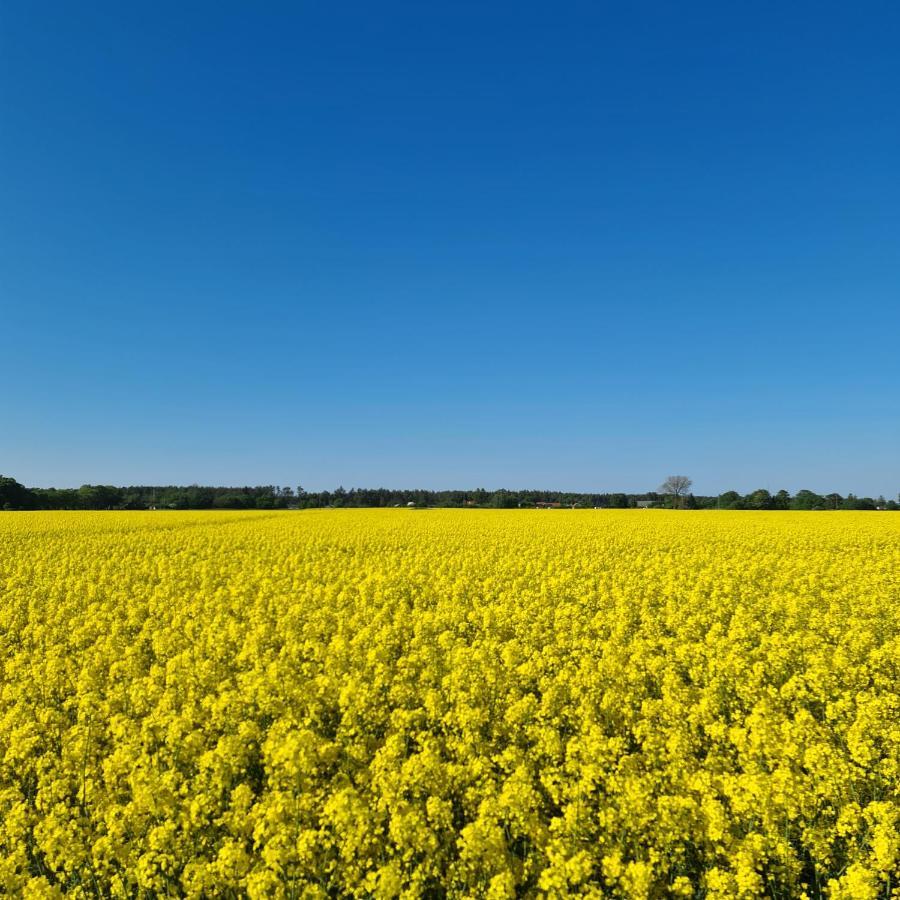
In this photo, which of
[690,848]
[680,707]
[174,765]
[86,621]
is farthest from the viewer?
[86,621]

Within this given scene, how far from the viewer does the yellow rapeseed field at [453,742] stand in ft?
13.2

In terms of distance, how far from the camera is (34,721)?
646cm

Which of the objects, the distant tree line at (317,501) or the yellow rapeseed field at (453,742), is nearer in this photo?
the yellow rapeseed field at (453,742)

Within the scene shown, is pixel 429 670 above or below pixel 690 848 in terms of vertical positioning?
above

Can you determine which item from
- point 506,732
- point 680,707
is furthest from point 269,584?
point 680,707

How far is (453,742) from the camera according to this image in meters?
5.32

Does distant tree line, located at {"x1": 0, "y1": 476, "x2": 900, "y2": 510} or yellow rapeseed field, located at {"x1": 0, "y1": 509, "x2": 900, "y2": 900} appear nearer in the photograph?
yellow rapeseed field, located at {"x1": 0, "y1": 509, "x2": 900, "y2": 900}

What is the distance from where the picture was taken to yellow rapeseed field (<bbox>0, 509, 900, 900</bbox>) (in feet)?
13.2

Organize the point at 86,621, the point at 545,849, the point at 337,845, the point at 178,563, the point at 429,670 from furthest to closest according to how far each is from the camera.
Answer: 1. the point at 178,563
2. the point at 86,621
3. the point at 429,670
4. the point at 337,845
5. the point at 545,849

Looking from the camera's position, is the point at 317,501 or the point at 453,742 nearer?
the point at 453,742

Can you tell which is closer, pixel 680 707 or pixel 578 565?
Answer: pixel 680 707

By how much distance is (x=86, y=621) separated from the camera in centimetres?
1023

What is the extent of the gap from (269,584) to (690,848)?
1057cm

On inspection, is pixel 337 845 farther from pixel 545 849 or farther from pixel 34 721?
pixel 34 721
